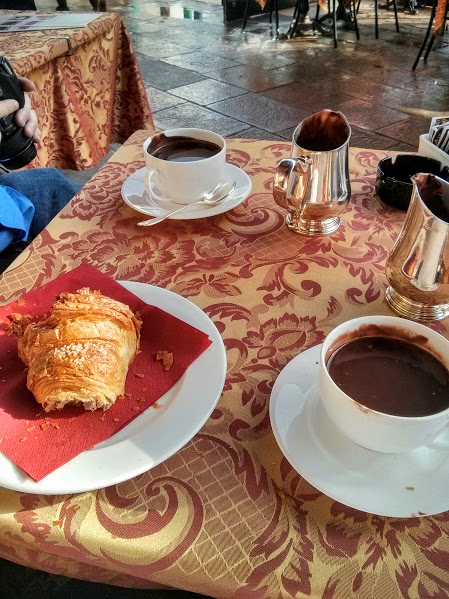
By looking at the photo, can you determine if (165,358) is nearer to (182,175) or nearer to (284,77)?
(182,175)

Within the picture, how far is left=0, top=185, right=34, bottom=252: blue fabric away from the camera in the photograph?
3.61 feet

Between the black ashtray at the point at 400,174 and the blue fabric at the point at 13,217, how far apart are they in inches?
30.1

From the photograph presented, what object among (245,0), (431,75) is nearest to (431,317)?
(431,75)

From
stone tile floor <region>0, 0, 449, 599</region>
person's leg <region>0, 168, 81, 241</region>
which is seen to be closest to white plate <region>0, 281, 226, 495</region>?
person's leg <region>0, 168, 81, 241</region>

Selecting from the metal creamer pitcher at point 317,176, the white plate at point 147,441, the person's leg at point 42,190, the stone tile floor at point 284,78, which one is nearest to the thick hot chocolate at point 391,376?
the white plate at point 147,441

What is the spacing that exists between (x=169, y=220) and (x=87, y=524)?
1.75 feet

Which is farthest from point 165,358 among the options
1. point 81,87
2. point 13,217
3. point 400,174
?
point 81,87

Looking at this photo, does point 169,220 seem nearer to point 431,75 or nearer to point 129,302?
point 129,302

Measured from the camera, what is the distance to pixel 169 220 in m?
0.86

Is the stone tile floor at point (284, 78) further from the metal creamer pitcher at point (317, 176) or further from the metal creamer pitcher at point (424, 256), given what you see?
the metal creamer pitcher at point (424, 256)

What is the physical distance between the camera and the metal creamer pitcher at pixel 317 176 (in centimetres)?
74

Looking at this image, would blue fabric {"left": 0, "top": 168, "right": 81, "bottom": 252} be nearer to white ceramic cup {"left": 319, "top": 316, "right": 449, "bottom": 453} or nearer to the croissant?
the croissant

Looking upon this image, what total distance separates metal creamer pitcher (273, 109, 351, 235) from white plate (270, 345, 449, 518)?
14.0 inches

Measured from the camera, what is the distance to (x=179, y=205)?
866 millimetres
